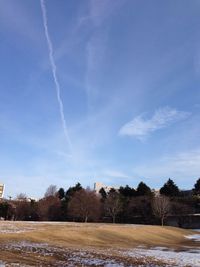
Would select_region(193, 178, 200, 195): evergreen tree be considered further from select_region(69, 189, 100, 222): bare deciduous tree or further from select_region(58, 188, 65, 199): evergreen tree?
select_region(58, 188, 65, 199): evergreen tree

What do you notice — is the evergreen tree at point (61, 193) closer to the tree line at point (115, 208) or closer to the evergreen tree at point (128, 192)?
the tree line at point (115, 208)

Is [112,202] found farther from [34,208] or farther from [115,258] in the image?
[115,258]

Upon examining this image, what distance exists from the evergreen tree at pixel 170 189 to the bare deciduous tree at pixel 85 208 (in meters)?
26.1

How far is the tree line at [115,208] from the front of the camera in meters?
88.8

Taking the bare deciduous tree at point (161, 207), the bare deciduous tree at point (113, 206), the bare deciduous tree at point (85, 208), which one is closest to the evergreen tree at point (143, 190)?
the bare deciduous tree at point (113, 206)

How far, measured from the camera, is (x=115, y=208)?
302 ft

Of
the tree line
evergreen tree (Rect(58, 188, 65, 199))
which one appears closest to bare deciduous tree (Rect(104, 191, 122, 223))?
the tree line

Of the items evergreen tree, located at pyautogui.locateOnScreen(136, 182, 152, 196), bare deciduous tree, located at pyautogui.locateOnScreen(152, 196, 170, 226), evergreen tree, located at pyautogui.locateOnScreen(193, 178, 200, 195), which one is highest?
evergreen tree, located at pyautogui.locateOnScreen(193, 178, 200, 195)

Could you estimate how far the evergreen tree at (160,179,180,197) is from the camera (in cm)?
11075

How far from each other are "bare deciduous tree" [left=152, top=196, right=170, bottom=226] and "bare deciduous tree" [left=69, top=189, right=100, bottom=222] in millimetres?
16478

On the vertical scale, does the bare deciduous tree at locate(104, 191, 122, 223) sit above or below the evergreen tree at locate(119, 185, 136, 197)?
below

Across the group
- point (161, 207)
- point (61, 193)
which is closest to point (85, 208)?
point (161, 207)

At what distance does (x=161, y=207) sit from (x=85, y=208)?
67.6 feet

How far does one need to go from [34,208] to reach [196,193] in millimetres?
52654
